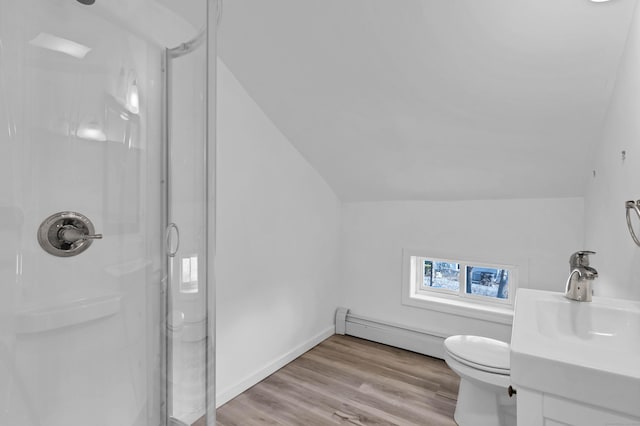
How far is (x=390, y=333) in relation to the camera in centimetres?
280

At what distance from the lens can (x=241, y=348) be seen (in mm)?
2047

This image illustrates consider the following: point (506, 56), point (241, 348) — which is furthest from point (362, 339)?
point (506, 56)

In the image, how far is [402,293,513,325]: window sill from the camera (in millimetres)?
2396

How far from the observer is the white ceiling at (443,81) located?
134cm

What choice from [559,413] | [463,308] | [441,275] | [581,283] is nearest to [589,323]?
[581,283]

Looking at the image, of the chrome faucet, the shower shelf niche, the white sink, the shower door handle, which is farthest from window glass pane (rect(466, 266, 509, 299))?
the shower shelf niche

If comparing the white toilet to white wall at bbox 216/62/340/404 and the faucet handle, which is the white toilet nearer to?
the faucet handle

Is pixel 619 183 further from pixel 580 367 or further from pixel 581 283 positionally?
pixel 580 367

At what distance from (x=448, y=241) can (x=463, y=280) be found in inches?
14.8

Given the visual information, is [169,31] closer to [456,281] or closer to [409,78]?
[409,78]

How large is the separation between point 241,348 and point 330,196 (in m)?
1.50

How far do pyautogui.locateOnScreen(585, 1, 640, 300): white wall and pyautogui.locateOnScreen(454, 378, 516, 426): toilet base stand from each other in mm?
755

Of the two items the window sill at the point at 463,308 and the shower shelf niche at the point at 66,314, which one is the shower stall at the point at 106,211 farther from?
the window sill at the point at 463,308

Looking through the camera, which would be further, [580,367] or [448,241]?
[448,241]
